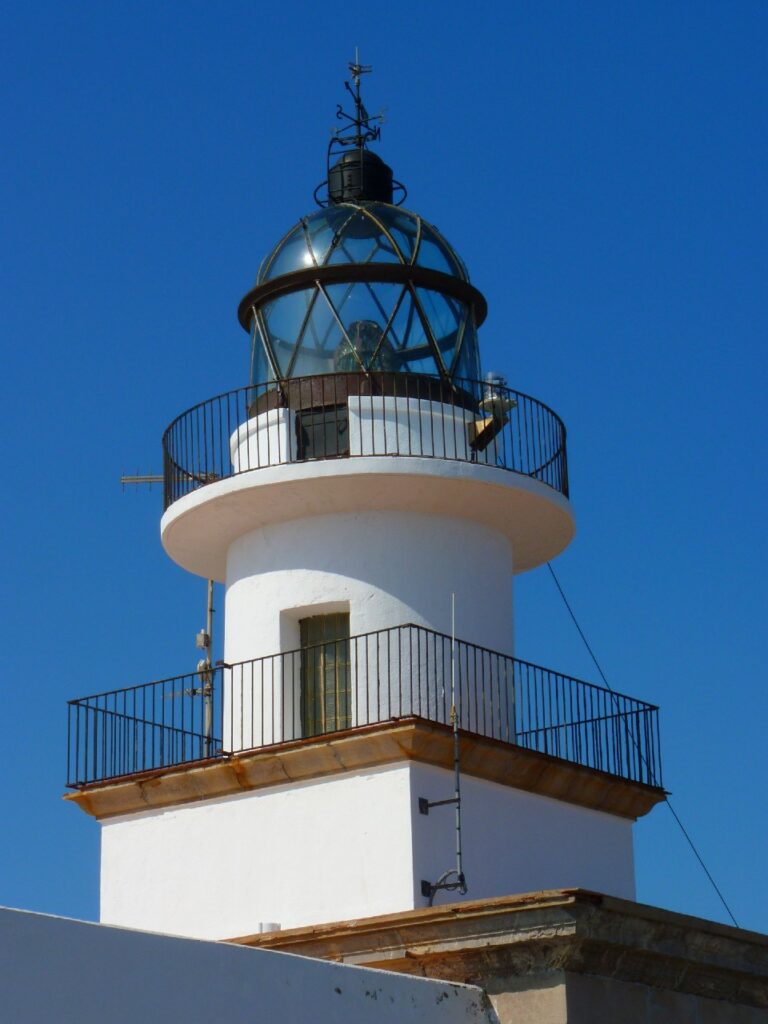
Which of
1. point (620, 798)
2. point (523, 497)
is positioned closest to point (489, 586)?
point (523, 497)

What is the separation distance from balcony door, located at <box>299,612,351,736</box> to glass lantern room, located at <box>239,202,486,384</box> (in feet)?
7.15

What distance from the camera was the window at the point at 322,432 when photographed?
15.0m

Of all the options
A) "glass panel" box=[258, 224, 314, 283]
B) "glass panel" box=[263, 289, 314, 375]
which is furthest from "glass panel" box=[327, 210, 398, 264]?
"glass panel" box=[263, 289, 314, 375]

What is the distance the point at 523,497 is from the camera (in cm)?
1506

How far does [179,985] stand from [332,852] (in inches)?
226

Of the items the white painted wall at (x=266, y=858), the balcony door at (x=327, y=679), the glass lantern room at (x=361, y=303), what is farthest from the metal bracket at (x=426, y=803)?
the glass lantern room at (x=361, y=303)

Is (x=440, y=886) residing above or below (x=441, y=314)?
below

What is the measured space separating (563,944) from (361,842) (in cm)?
434

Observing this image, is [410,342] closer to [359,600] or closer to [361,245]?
[361,245]

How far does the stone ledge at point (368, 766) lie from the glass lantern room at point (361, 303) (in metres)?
3.31

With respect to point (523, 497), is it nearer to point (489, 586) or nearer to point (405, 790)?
point (489, 586)

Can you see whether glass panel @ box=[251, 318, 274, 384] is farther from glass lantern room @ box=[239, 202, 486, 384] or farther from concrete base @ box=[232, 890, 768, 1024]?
concrete base @ box=[232, 890, 768, 1024]

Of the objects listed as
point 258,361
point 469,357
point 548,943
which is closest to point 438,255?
point 469,357

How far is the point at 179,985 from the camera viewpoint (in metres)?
8.00
